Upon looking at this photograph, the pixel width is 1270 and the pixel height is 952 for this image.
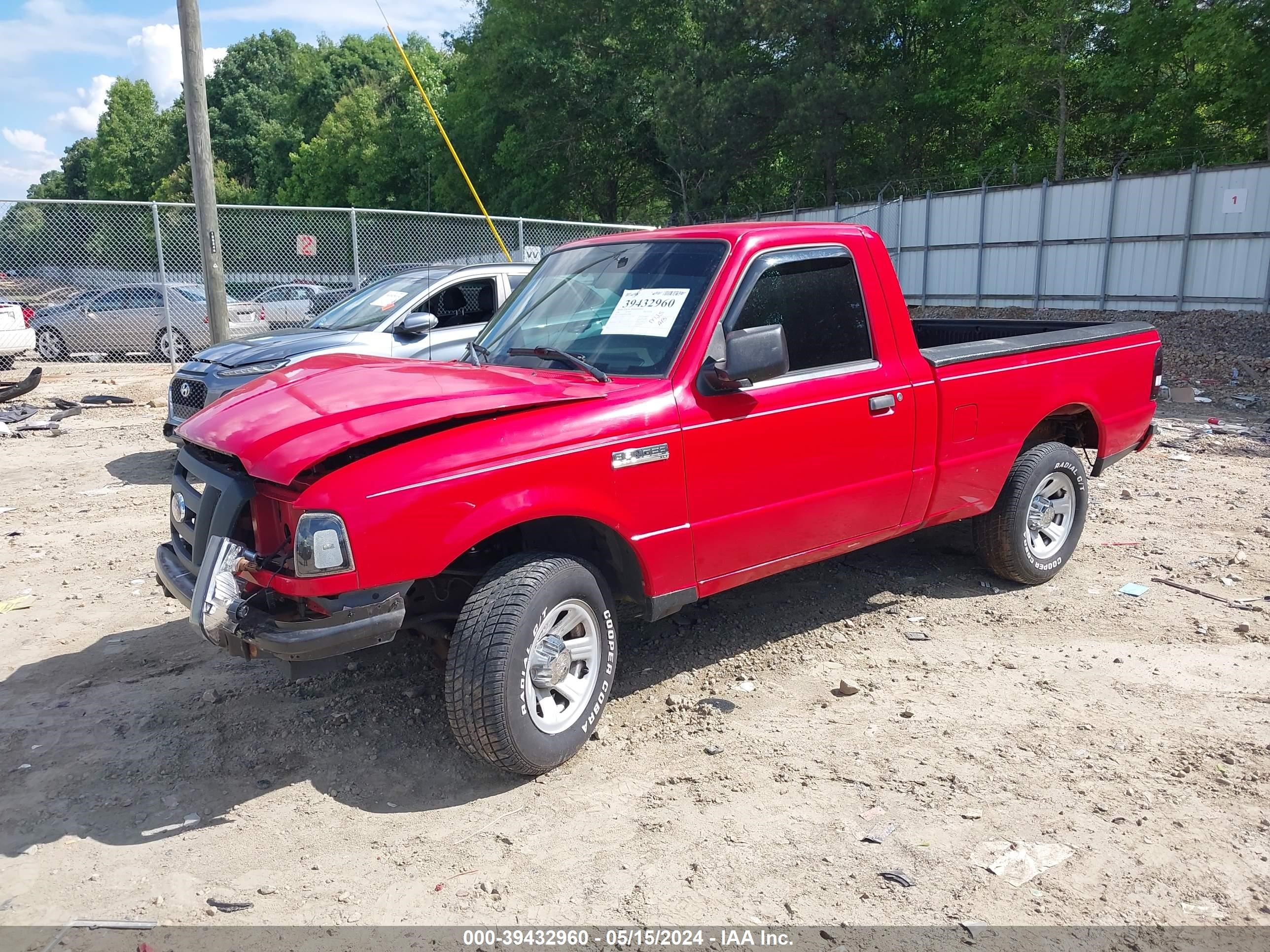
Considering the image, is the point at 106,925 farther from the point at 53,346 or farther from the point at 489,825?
the point at 53,346

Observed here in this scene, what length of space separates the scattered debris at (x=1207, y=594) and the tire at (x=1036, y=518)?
1.79ft

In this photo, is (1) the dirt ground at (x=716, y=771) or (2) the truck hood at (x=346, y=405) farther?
(2) the truck hood at (x=346, y=405)

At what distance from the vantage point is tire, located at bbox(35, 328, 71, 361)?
17.6 meters

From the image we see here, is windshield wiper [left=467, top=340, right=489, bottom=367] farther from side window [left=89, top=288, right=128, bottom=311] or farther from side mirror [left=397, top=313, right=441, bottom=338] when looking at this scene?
side window [left=89, top=288, right=128, bottom=311]

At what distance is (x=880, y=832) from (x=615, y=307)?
2471 millimetres

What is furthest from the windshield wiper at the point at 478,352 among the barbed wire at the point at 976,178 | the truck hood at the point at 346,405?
the barbed wire at the point at 976,178

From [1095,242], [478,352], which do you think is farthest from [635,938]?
[1095,242]

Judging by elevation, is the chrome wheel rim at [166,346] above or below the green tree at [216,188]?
below

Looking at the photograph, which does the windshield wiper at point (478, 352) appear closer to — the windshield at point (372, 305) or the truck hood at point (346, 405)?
the truck hood at point (346, 405)

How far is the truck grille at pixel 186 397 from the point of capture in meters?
8.23

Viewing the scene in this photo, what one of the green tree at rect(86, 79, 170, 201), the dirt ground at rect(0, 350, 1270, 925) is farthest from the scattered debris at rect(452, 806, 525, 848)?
the green tree at rect(86, 79, 170, 201)

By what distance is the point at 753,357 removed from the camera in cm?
379

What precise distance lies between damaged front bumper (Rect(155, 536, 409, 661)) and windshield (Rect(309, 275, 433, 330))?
5778 mm

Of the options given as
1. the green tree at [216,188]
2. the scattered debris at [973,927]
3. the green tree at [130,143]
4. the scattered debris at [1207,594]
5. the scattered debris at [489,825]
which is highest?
the green tree at [130,143]
